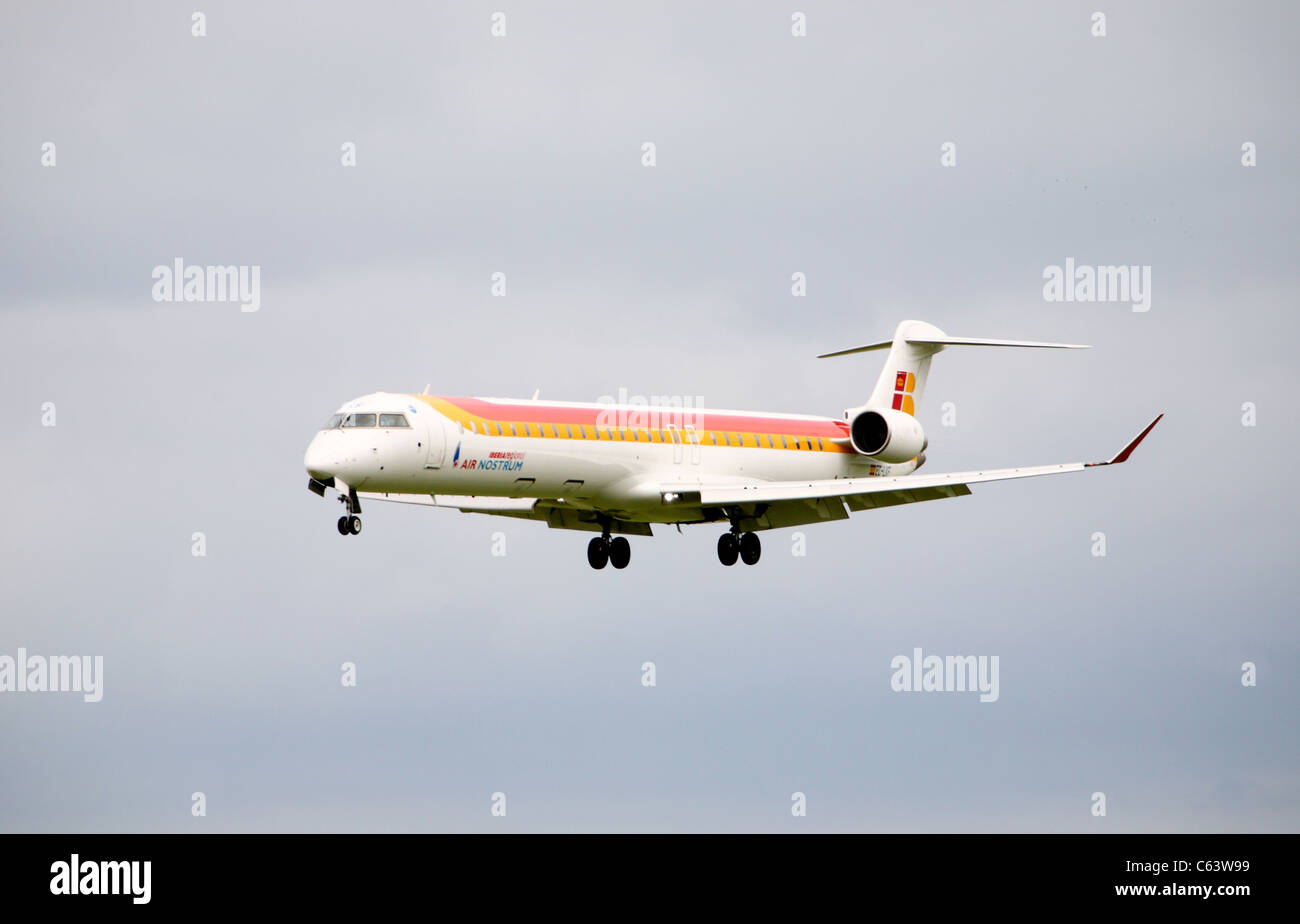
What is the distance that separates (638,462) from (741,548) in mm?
4013

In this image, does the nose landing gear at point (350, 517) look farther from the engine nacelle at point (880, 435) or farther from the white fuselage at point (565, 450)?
the engine nacelle at point (880, 435)

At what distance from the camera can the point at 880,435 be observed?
190 feet

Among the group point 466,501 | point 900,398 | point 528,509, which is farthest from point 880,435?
point 466,501

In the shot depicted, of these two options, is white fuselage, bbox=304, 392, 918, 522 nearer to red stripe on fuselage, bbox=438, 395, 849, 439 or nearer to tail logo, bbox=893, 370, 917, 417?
red stripe on fuselage, bbox=438, 395, 849, 439

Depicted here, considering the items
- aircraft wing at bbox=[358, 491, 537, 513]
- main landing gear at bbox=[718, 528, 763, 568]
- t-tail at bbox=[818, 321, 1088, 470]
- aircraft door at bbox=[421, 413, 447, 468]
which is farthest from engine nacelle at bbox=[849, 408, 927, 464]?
aircraft door at bbox=[421, 413, 447, 468]

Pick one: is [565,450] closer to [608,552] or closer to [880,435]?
[608,552]

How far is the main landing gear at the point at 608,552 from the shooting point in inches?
2211

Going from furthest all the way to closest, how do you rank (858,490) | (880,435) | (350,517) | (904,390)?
(904,390)
(880,435)
(858,490)
(350,517)

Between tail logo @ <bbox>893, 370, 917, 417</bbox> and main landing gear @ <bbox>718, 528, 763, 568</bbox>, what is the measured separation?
777 centimetres

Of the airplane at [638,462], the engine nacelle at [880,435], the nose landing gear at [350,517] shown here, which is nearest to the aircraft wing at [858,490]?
the airplane at [638,462]
